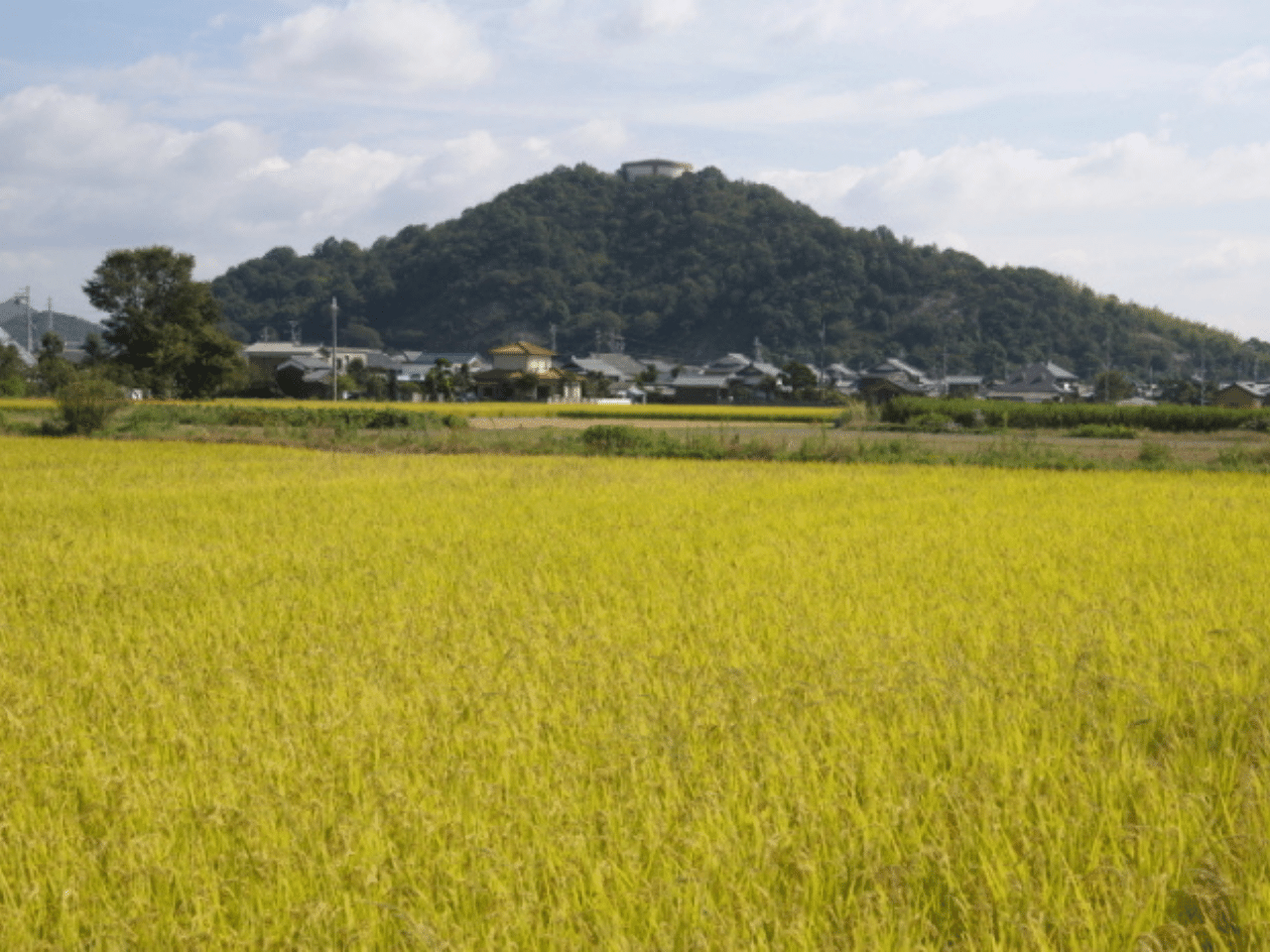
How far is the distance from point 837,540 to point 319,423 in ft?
76.7

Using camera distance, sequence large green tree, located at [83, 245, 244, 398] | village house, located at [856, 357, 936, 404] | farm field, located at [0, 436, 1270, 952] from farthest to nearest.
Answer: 1. village house, located at [856, 357, 936, 404]
2. large green tree, located at [83, 245, 244, 398]
3. farm field, located at [0, 436, 1270, 952]

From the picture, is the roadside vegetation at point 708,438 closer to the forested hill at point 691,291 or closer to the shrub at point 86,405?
the shrub at point 86,405

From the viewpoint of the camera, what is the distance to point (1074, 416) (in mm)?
36312

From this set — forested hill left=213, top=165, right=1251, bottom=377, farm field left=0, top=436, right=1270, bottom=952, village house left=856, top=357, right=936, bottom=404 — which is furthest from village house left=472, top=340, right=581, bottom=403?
farm field left=0, top=436, right=1270, bottom=952

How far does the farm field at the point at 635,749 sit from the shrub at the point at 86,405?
18.9m

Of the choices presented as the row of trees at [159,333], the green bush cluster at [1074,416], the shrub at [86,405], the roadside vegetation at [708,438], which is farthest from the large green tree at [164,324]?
the green bush cluster at [1074,416]

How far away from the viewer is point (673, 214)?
11362cm

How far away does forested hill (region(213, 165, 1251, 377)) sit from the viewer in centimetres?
9569

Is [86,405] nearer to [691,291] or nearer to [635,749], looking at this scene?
[635,749]

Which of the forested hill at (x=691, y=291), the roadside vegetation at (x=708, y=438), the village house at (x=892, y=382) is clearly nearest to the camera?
the roadside vegetation at (x=708, y=438)

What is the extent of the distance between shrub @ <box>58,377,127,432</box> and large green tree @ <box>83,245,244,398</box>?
58.3 feet

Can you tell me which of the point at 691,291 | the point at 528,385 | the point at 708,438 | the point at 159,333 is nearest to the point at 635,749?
the point at 708,438

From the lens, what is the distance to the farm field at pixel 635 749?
2.47 meters

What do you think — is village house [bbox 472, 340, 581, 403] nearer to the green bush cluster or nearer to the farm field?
the green bush cluster
